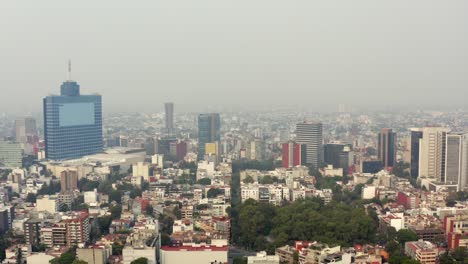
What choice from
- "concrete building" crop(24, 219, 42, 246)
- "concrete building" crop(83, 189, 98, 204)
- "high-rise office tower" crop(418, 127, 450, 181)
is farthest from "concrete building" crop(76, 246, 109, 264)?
"high-rise office tower" crop(418, 127, 450, 181)

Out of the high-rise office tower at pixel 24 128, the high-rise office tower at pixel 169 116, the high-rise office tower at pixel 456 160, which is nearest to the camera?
the high-rise office tower at pixel 456 160

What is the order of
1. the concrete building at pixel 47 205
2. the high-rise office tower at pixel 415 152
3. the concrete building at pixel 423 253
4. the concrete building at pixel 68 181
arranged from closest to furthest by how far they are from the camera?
the concrete building at pixel 423 253
the concrete building at pixel 47 205
the concrete building at pixel 68 181
the high-rise office tower at pixel 415 152

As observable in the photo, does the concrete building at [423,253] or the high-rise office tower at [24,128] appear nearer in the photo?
the concrete building at [423,253]

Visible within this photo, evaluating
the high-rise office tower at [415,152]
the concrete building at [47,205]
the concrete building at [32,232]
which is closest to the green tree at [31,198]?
the concrete building at [47,205]

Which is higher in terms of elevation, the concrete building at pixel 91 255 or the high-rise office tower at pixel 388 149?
the high-rise office tower at pixel 388 149

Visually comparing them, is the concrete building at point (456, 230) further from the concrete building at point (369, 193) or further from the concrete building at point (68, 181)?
the concrete building at point (68, 181)

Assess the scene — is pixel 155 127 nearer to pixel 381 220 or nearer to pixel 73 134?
pixel 73 134
